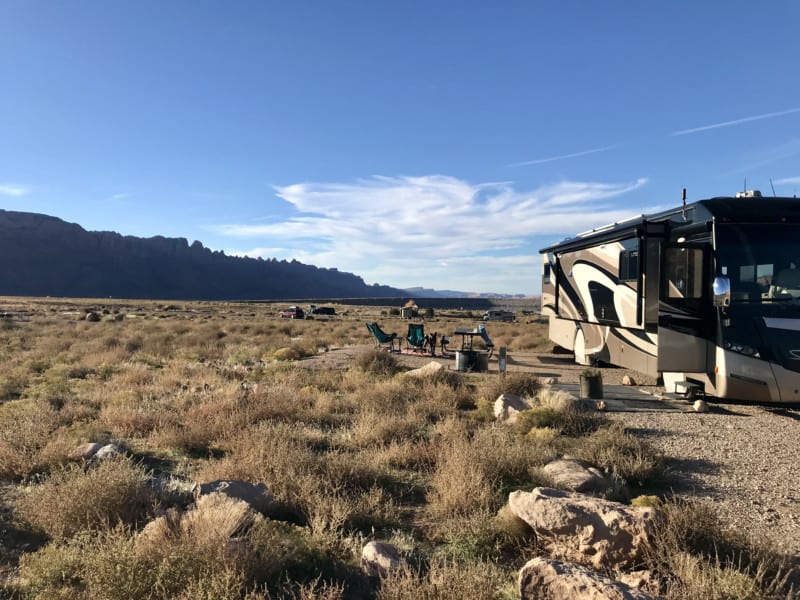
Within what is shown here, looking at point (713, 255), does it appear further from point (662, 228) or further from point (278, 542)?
point (278, 542)

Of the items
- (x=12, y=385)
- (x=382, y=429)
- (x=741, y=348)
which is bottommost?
(x=12, y=385)

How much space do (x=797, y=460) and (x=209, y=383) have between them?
9.09 m

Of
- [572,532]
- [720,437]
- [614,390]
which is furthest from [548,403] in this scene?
[572,532]

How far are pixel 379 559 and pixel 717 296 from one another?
618cm

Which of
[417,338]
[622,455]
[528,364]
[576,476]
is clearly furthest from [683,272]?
[417,338]

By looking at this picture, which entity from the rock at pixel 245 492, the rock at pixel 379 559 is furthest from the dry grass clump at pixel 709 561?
the rock at pixel 245 492

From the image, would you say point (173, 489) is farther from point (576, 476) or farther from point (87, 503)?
point (576, 476)

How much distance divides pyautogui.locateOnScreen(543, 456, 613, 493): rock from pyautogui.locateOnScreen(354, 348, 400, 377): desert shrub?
20.5 ft

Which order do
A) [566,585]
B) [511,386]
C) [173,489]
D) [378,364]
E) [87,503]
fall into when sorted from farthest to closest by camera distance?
[378,364], [511,386], [173,489], [87,503], [566,585]

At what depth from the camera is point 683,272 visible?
25.2ft

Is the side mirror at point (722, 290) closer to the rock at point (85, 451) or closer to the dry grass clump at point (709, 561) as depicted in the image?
the dry grass clump at point (709, 561)

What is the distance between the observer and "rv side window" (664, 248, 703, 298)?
7.48m

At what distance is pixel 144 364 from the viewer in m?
13.0

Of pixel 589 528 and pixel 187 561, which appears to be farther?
pixel 589 528
